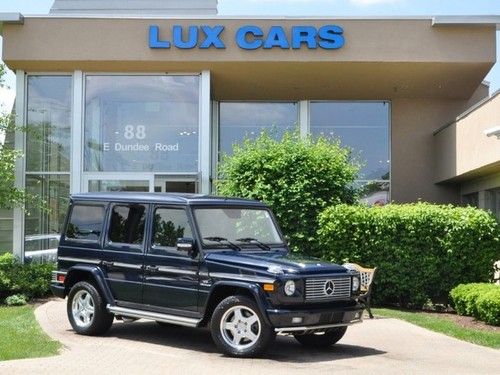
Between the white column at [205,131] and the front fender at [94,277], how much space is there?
8714 millimetres

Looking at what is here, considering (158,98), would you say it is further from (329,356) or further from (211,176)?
(329,356)

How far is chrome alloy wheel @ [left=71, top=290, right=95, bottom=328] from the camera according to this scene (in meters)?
11.2

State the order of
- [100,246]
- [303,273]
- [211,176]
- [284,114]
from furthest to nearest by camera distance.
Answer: [284,114] → [211,176] → [100,246] → [303,273]

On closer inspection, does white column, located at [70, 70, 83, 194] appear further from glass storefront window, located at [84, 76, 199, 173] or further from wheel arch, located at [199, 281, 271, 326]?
wheel arch, located at [199, 281, 271, 326]

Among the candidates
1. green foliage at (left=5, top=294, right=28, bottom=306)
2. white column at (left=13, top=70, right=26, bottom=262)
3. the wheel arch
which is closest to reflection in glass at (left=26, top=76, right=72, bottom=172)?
white column at (left=13, top=70, right=26, bottom=262)

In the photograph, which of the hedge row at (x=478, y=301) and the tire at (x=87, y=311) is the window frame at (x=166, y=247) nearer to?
the tire at (x=87, y=311)

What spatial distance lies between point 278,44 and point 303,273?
1137 centimetres

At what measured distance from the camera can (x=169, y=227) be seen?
34.9 ft

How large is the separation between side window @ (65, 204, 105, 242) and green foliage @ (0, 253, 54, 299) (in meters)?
5.25

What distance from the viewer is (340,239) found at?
1577 centimetres

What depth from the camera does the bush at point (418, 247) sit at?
15.3 metres

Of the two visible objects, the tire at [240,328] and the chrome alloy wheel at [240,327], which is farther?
the chrome alloy wheel at [240,327]

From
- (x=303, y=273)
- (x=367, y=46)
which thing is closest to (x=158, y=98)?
(x=367, y=46)

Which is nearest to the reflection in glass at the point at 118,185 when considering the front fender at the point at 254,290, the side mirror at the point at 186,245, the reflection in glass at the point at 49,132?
the reflection in glass at the point at 49,132
